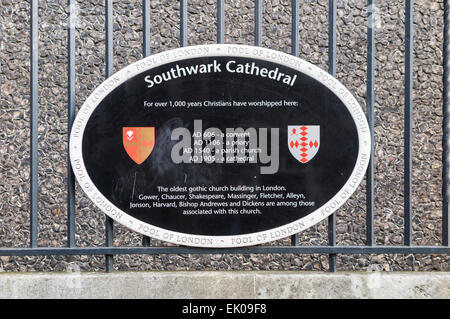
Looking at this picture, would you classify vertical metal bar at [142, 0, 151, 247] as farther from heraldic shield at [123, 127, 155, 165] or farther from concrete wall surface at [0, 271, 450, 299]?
heraldic shield at [123, 127, 155, 165]

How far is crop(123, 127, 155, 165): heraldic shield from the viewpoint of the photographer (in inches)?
92.0

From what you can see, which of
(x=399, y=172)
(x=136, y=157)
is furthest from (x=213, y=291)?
(x=399, y=172)

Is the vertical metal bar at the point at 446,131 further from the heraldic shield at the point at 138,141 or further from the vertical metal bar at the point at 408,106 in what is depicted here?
the heraldic shield at the point at 138,141

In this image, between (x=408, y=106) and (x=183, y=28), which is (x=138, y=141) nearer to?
(x=183, y=28)

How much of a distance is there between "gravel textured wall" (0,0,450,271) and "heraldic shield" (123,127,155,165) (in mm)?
1327

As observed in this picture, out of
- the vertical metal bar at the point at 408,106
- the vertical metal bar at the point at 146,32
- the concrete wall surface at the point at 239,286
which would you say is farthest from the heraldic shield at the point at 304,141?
the vertical metal bar at the point at 146,32

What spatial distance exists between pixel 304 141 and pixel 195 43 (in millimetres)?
1506

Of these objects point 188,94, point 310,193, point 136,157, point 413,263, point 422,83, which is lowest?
point 413,263

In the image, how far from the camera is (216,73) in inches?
92.0

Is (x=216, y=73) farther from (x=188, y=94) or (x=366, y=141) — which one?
(x=366, y=141)

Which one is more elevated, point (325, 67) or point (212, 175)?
point (325, 67)

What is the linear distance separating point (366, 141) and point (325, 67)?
4.46 feet

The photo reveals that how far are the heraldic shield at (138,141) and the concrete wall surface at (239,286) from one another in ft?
1.84

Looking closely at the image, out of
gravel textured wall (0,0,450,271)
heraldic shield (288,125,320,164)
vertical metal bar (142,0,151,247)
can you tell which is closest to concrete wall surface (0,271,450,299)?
vertical metal bar (142,0,151,247)
